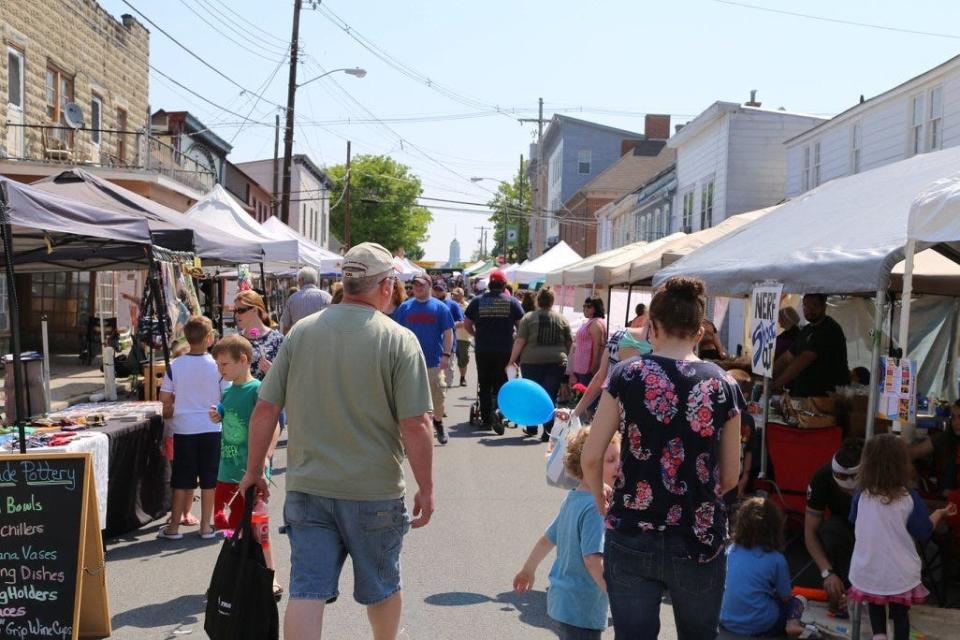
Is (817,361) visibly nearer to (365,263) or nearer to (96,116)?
(365,263)

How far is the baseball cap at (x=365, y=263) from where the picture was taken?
4488 mm

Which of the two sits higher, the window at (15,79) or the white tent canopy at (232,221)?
the window at (15,79)

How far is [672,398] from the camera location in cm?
364

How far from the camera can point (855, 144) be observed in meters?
22.4

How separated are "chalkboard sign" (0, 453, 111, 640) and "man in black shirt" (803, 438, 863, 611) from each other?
4224 mm

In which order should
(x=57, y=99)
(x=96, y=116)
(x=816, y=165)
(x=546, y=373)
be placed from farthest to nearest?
(x=816, y=165), (x=96, y=116), (x=57, y=99), (x=546, y=373)

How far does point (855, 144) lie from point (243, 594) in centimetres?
2086

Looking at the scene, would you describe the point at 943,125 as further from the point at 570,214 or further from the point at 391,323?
the point at 570,214

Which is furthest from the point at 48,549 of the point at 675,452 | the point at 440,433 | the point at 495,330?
the point at 495,330

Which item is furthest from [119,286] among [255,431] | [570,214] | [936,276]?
[570,214]

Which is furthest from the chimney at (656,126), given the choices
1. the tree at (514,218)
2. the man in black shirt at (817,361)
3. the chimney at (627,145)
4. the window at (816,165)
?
the man in black shirt at (817,361)

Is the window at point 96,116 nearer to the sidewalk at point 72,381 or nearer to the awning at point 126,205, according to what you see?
the sidewalk at point 72,381

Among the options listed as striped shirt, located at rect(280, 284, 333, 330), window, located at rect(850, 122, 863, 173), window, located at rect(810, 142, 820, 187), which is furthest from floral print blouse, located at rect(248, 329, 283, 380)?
window, located at rect(810, 142, 820, 187)

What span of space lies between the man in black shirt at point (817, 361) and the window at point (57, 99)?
17.3 m
